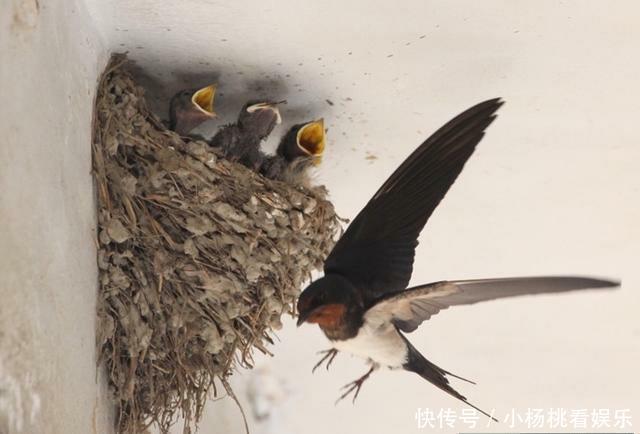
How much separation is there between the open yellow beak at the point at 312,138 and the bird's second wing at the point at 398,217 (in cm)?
54

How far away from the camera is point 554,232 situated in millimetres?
3656

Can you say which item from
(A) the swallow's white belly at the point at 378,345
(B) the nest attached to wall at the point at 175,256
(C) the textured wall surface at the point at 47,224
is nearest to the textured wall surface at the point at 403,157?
(C) the textured wall surface at the point at 47,224

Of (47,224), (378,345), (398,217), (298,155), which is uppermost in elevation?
(298,155)

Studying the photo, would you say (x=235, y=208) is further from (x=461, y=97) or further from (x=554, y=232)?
(x=554, y=232)

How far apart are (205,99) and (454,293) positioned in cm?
114

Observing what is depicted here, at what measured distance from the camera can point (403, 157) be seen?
10.7 feet

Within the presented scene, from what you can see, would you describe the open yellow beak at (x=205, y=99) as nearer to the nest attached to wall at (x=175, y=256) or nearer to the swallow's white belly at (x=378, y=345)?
the nest attached to wall at (x=175, y=256)

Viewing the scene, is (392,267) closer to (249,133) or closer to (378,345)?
(378,345)

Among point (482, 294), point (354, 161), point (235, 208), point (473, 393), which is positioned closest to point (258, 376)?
point (473, 393)

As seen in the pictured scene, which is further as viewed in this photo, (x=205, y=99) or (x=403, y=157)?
(x=403, y=157)

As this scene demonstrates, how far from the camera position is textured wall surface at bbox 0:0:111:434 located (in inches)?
71.6

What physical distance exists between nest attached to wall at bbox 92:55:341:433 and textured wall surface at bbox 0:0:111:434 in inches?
3.4

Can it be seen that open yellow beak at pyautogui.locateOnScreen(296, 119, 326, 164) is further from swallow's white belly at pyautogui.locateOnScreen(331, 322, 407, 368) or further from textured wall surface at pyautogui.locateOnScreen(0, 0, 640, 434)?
swallow's white belly at pyautogui.locateOnScreen(331, 322, 407, 368)

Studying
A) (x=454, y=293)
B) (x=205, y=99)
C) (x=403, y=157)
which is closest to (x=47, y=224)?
(x=454, y=293)
